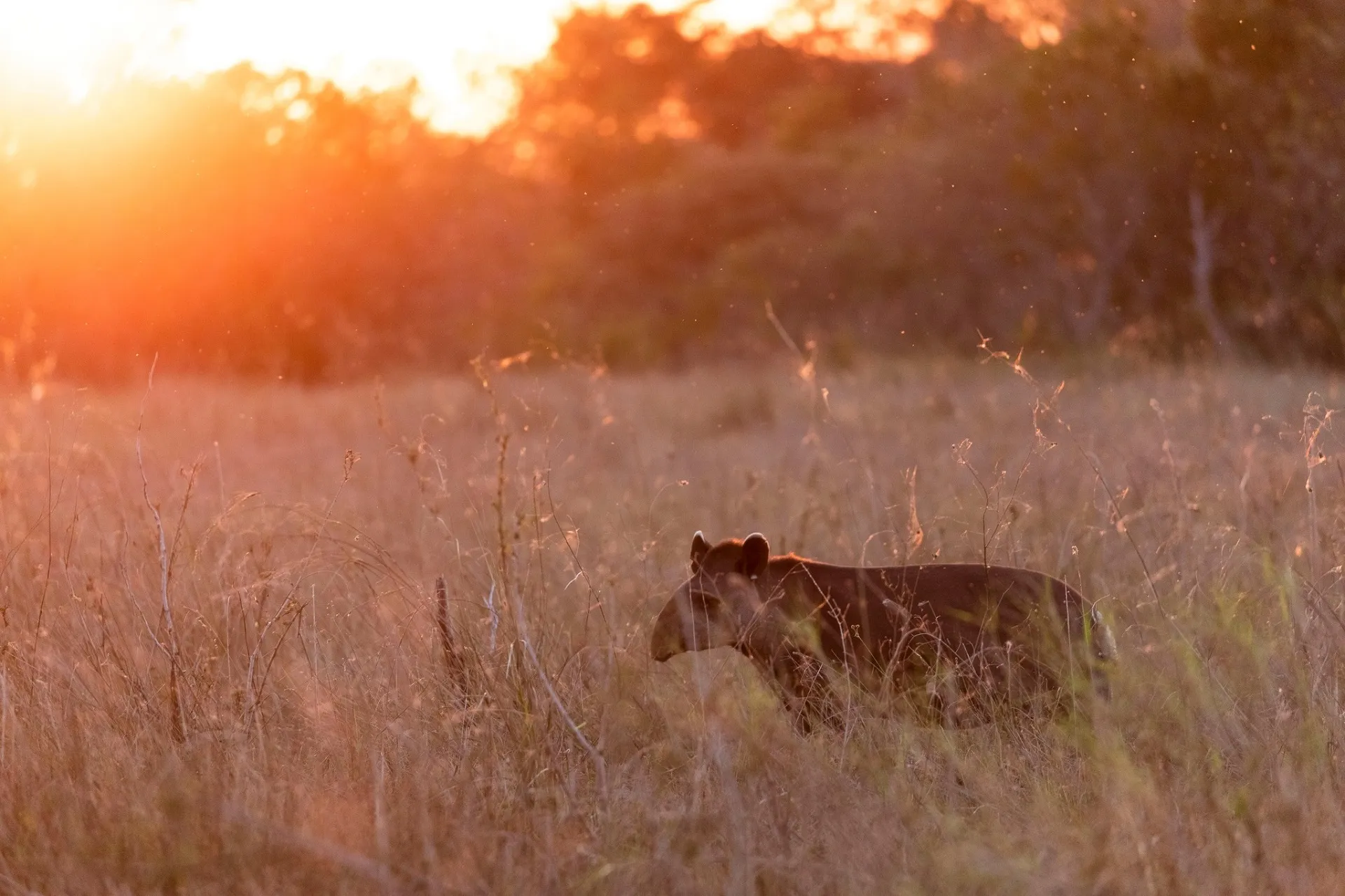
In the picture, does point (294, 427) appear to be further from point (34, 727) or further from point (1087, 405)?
point (34, 727)

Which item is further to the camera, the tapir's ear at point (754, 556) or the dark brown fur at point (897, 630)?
the tapir's ear at point (754, 556)

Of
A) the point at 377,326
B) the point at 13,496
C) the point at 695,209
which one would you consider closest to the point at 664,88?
the point at 695,209

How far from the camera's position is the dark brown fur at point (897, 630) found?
4.50 meters

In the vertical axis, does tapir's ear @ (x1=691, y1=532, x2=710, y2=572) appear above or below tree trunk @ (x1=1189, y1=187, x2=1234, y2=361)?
above

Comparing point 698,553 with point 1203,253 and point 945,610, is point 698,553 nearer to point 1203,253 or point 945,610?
point 945,610

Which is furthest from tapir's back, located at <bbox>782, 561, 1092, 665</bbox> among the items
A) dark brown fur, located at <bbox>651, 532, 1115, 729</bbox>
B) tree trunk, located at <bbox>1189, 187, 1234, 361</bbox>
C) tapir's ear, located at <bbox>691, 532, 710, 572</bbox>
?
tree trunk, located at <bbox>1189, 187, 1234, 361</bbox>

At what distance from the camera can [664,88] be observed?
36.1 m

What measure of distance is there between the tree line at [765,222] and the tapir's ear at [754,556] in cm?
817

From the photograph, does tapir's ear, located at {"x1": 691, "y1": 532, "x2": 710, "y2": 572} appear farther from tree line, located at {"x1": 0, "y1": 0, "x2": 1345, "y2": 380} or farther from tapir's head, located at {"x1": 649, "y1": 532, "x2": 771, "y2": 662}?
tree line, located at {"x1": 0, "y1": 0, "x2": 1345, "y2": 380}

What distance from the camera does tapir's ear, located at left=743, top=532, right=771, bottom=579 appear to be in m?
4.98

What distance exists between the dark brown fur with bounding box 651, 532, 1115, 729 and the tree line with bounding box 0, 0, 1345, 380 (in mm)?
8237

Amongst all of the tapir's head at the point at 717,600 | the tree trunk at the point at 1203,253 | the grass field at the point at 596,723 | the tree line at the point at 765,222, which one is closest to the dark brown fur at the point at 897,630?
the tapir's head at the point at 717,600

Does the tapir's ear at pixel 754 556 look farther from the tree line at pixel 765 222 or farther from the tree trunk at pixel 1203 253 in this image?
the tree trunk at pixel 1203 253

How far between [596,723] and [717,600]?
91 centimetres
